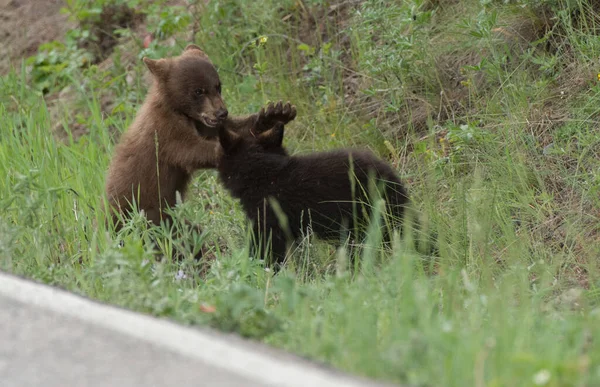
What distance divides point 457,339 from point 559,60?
4.64 m

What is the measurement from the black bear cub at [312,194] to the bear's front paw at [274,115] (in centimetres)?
36

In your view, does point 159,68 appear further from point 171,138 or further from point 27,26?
point 27,26

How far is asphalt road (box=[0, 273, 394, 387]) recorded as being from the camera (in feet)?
8.87

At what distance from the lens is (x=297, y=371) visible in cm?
269

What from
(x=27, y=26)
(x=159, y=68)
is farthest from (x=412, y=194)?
(x=27, y=26)

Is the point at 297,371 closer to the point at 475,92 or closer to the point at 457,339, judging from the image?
the point at 457,339

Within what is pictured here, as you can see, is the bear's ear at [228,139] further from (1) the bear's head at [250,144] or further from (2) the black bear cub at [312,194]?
(2) the black bear cub at [312,194]

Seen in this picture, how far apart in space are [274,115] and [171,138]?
0.78m

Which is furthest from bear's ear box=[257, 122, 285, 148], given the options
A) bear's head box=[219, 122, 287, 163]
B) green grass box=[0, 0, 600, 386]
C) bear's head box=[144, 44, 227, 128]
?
green grass box=[0, 0, 600, 386]

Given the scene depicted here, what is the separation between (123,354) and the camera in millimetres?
2965

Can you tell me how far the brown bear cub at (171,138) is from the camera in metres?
6.42

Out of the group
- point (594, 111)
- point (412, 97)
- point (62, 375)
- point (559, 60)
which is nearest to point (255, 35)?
point (412, 97)

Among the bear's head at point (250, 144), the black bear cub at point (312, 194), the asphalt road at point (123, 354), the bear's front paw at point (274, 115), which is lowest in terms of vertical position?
the black bear cub at point (312, 194)

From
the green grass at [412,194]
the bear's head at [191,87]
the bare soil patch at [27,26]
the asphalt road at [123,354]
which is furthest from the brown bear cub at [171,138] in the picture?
the bare soil patch at [27,26]
